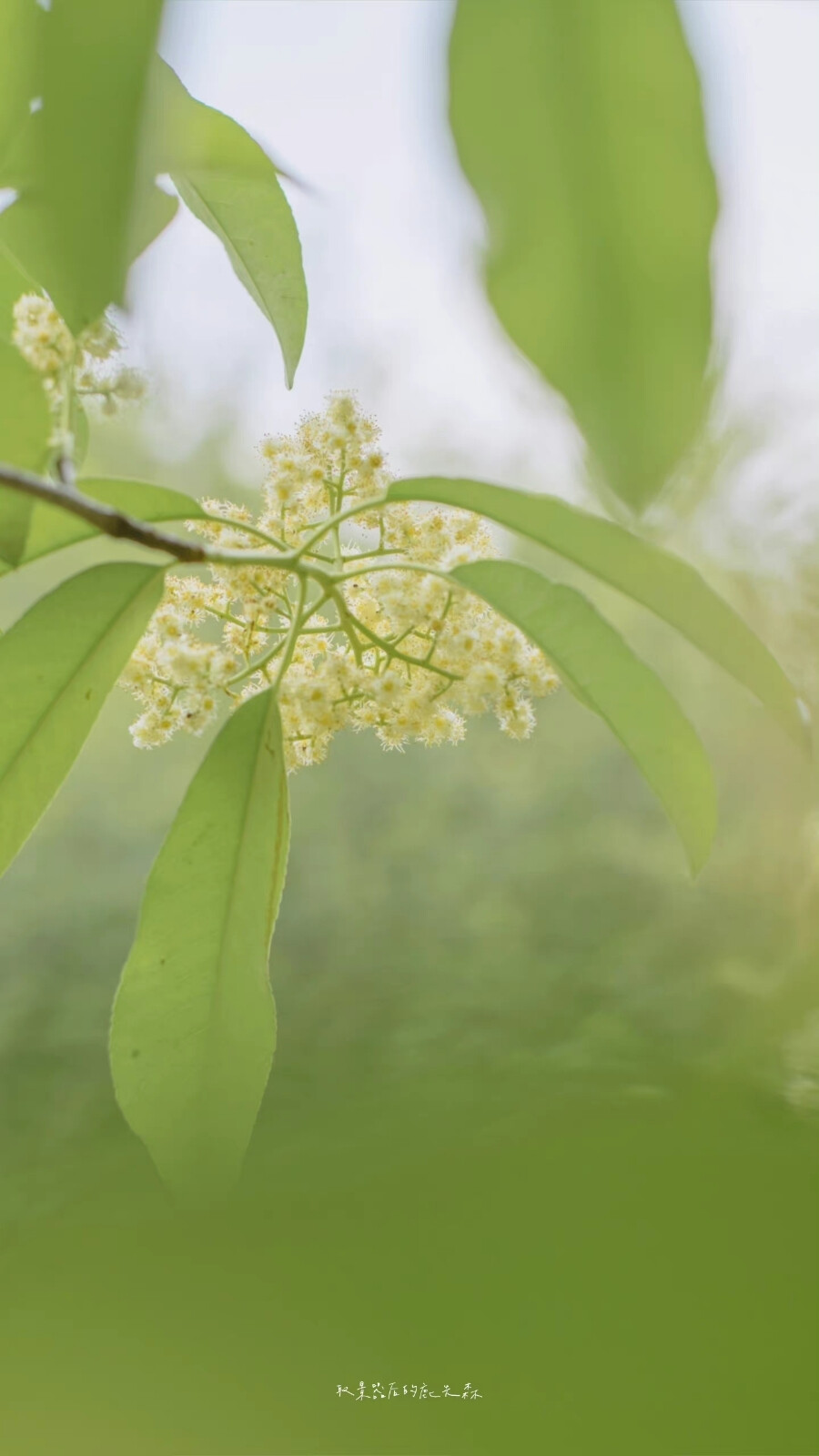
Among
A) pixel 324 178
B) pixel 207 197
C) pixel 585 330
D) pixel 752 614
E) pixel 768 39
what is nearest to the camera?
pixel 585 330

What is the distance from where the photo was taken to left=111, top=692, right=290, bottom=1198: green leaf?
42 cm

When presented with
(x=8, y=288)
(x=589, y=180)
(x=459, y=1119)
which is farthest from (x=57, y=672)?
(x=459, y=1119)

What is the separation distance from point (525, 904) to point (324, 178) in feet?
2.95

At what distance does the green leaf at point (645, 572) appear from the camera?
0.94 feet

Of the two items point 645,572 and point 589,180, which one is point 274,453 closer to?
point 645,572

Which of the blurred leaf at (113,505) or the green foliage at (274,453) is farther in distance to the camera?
the blurred leaf at (113,505)

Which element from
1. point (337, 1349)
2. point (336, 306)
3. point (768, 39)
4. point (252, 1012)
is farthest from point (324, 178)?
point (337, 1349)

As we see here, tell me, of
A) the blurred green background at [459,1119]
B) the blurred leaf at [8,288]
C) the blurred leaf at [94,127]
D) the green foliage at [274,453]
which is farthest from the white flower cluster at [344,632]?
the blurred green background at [459,1119]

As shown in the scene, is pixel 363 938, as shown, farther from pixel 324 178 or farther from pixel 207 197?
pixel 207 197

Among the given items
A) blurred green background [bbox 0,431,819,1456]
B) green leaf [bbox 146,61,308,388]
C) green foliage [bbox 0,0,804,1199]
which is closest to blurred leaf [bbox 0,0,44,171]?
green foliage [bbox 0,0,804,1199]

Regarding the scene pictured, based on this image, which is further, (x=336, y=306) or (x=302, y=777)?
(x=302, y=777)

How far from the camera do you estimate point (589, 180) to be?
16 cm

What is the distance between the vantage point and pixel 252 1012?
0.44m

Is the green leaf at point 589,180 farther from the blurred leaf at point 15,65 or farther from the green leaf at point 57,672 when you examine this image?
the green leaf at point 57,672
